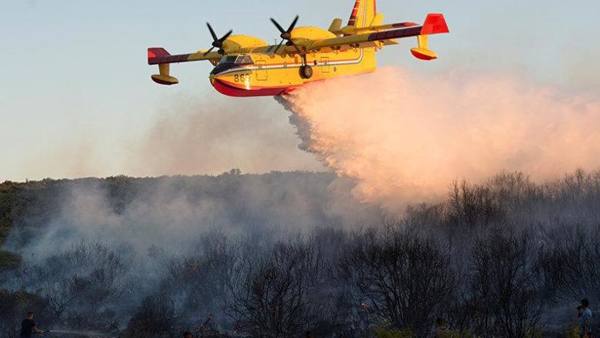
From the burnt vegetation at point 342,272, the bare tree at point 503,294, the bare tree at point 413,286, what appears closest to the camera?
the bare tree at point 503,294

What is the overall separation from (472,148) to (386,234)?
9.18 meters

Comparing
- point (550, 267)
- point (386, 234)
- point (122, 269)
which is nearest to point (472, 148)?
point (386, 234)

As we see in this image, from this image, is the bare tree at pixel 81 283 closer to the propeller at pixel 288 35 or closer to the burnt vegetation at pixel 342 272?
the burnt vegetation at pixel 342 272

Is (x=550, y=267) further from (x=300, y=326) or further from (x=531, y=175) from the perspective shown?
(x=531, y=175)

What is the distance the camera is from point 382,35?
49.0 meters

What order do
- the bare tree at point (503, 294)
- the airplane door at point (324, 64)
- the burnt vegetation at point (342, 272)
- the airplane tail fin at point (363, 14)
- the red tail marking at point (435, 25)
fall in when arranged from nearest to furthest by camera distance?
1. the bare tree at point (503, 294)
2. the burnt vegetation at point (342, 272)
3. the red tail marking at point (435, 25)
4. the airplane door at point (324, 64)
5. the airplane tail fin at point (363, 14)

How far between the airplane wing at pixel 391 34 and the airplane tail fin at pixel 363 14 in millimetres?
4329

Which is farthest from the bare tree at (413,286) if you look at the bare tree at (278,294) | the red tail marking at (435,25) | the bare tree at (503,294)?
the red tail marking at (435,25)

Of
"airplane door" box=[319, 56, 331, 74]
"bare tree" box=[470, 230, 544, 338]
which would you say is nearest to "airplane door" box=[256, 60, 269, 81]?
"airplane door" box=[319, 56, 331, 74]

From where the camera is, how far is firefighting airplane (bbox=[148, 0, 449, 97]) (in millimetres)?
47906

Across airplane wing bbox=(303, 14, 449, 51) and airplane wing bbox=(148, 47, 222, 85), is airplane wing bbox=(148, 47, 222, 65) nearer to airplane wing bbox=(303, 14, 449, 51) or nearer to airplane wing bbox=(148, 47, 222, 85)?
airplane wing bbox=(148, 47, 222, 85)

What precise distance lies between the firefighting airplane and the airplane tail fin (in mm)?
1526

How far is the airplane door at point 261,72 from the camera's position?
48.7 metres

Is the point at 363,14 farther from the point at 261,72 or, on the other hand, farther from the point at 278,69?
the point at 261,72
